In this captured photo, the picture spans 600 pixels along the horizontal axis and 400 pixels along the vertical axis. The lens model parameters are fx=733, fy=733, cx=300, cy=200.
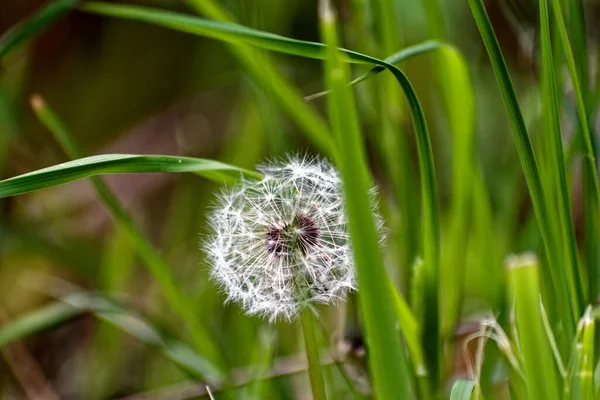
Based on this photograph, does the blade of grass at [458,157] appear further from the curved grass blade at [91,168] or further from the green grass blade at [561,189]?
the curved grass blade at [91,168]

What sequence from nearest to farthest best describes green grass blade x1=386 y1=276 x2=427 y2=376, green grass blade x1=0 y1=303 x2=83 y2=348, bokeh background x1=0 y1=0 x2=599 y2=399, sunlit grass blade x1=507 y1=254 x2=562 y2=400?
sunlit grass blade x1=507 y1=254 x2=562 y2=400 → green grass blade x1=386 y1=276 x2=427 y2=376 → green grass blade x1=0 y1=303 x2=83 y2=348 → bokeh background x1=0 y1=0 x2=599 y2=399

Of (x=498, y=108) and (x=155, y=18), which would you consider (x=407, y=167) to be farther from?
(x=498, y=108)

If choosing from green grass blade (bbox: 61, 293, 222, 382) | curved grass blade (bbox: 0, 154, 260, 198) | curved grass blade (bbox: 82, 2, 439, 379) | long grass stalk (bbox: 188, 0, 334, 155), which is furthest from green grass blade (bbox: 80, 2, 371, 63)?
green grass blade (bbox: 61, 293, 222, 382)

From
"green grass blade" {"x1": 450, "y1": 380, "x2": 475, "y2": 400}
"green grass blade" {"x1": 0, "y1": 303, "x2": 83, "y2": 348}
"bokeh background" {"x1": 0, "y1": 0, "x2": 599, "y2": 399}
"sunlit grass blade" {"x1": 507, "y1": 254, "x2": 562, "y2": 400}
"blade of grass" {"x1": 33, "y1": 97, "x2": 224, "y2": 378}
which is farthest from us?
"bokeh background" {"x1": 0, "y1": 0, "x2": 599, "y2": 399}

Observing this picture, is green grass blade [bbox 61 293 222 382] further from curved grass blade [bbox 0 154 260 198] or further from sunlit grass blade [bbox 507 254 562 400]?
sunlit grass blade [bbox 507 254 562 400]

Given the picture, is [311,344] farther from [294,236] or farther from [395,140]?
[395,140]

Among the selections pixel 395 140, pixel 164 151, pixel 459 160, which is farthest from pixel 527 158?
pixel 164 151

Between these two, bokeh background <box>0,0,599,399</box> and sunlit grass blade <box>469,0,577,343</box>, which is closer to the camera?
sunlit grass blade <box>469,0,577,343</box>
